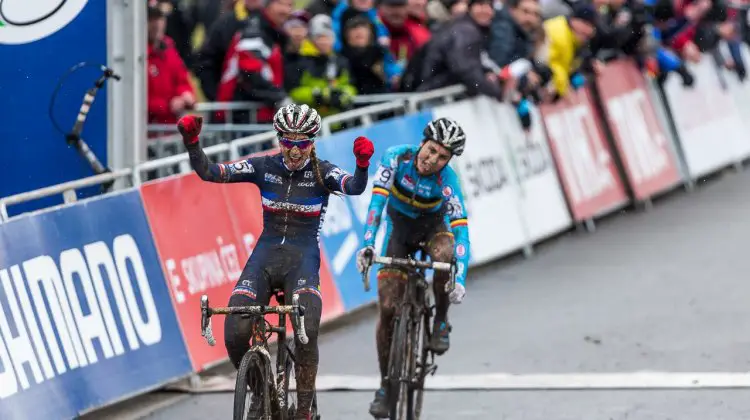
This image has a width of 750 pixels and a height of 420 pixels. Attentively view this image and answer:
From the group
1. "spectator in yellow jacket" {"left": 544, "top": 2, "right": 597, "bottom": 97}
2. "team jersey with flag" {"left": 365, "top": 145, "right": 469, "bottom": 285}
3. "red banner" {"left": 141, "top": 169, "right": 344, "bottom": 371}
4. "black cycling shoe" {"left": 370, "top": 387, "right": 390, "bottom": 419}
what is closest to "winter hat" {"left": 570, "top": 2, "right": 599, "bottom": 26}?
"spectator in yellow jacket" {"left": 544, "top": 2, "right": 597, "bottom": 97}

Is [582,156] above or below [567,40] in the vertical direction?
below

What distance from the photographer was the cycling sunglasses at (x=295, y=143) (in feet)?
29.1

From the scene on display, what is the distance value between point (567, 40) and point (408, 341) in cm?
830

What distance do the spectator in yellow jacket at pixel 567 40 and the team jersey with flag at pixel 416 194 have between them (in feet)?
23.0

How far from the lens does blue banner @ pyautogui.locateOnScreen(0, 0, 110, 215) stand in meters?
11.7

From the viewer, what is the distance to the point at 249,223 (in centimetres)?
1255

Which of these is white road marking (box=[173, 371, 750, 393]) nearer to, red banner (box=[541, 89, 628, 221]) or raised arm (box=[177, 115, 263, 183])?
raised arm (box=[177, 115, 263, 183])

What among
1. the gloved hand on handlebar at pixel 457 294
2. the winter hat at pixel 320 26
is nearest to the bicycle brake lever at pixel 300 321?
the gloved hand on handlebar at pixel 457 294

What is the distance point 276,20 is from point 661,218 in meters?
6.16

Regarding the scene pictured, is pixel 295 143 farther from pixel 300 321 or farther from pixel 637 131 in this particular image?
pixel 637 131

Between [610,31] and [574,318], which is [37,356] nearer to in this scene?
[574,318]

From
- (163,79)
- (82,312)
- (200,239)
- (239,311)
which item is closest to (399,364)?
(239,311)

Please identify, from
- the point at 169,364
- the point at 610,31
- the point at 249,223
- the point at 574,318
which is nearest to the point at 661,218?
the point at 610,31

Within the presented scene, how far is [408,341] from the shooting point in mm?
9688
